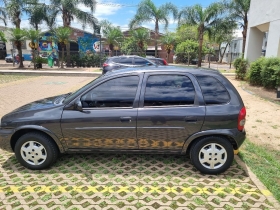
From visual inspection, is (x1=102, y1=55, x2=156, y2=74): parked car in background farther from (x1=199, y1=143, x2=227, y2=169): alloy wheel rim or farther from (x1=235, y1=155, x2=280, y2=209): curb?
(x1=199, y1=143, x2=227, y2=169): alloy wheel rim

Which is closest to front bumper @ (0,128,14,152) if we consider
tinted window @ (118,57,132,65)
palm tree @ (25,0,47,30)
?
tinted window @ (118,57,132,65)

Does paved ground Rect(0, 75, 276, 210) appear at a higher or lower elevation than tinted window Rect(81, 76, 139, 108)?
lower

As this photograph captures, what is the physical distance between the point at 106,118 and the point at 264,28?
15220mm

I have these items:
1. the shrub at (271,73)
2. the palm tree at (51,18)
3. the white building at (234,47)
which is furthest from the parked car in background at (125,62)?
the white building at (234,47)

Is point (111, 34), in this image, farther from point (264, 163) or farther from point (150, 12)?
point (264, 163)

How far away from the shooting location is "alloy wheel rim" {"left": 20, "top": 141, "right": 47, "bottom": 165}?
3.45 meters

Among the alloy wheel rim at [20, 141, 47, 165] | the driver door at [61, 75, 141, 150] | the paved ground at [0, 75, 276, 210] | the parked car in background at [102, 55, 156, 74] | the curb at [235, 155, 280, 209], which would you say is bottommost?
the paved ground at [0, 75, 276, 210]

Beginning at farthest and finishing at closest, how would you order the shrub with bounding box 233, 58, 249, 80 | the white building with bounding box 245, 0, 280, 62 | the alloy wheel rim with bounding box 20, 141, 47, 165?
the shrub with bounding box 233, 58, 249, 80 → the white building with bounding box 245, 0, 280, 62 → the alloy wheel rim with bounding box 20, 141, 47, 165

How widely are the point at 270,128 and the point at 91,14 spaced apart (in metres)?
23.7

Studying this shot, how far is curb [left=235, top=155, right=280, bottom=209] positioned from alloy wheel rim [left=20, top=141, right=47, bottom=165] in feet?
10.2

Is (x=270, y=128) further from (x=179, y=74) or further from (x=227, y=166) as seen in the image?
(x=179, y=74)

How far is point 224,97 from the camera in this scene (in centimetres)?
331

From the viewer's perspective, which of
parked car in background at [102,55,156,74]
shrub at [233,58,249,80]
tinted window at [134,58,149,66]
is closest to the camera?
parked car in background at [102,55,156,74]

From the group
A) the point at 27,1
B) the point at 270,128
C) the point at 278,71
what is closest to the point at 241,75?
the point at 278,71
